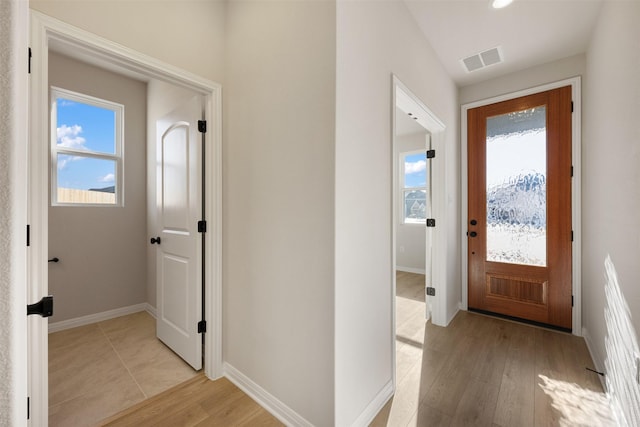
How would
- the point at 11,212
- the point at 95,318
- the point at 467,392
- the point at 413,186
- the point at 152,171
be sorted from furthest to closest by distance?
the point at 413,186, the point at 152,171, the point at 95,318, the point at 467,392, the point at 11,212

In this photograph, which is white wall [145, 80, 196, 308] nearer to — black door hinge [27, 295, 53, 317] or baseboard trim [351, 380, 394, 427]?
black door hinge [27, 295, 53, 317]

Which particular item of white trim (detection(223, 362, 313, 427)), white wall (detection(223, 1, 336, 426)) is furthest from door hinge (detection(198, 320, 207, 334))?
white trim (detection(223, 362, 313, 427))

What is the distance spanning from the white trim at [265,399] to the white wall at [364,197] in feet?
1.03

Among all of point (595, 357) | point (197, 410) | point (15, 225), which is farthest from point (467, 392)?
point (15, 225)

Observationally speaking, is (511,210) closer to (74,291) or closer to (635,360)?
(635,360)

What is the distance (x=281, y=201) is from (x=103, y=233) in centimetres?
271

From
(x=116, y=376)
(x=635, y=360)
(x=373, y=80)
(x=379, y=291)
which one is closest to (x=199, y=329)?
(x=116, y=376)

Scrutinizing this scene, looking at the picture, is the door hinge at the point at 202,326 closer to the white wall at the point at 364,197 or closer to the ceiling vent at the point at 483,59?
the white wall at the point at 364,197

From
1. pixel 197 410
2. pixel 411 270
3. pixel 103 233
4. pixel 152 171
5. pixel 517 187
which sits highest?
pixel 152 171

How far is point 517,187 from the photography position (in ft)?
9.52

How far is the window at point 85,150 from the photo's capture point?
2.85 m

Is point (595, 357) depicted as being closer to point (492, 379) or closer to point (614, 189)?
point (492, 379)

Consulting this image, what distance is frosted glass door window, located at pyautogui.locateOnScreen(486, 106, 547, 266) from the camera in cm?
280

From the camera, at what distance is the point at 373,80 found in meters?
1.65
